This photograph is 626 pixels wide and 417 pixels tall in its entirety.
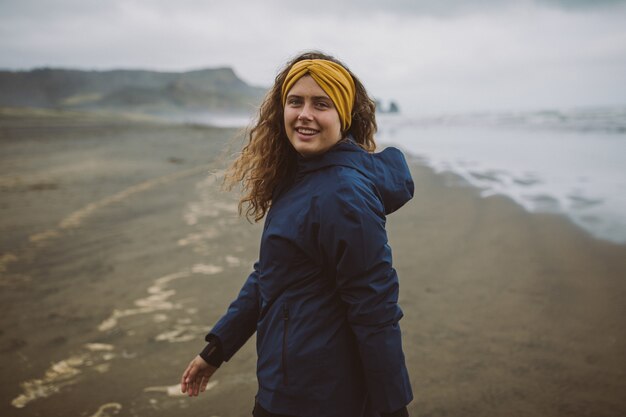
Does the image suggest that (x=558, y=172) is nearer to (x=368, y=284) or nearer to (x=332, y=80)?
(x=332, y=80)

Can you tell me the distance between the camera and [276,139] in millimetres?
2021

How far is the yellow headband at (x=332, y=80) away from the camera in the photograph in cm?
173

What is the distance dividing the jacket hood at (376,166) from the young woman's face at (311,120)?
0.06 metres

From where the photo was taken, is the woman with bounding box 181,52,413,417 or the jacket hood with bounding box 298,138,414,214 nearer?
Result: the woman with bounding box 181,52,413,417

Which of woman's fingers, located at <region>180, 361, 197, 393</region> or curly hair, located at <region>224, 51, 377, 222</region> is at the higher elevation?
curly hair, located at <region>224, 51, 377, 222</region>

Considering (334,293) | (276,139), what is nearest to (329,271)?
(334,293)

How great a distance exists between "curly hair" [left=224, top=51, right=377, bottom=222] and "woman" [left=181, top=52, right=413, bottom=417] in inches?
3.1

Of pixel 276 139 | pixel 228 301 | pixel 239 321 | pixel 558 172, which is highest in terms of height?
pixel 276 139

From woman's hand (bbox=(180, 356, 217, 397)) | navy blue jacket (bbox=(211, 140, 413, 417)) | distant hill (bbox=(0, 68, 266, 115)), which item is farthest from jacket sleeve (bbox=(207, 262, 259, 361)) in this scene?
distant hill (bbox=(0, 68, 266, 115))

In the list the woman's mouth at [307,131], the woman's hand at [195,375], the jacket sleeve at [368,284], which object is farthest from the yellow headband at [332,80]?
the woman's hand at [195,375]

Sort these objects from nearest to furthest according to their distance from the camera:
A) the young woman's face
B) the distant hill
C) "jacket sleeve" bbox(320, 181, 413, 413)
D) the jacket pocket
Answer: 1. "jacket sleeve" bbox(320, 181, 413, 413)
2. the jacket pocket
3. the young woman's face
4. the distant hill

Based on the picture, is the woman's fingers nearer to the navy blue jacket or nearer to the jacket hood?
the navy blue jacket

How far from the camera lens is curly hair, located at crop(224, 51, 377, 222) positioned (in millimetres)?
1962

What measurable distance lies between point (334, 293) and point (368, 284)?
0.20 meters
